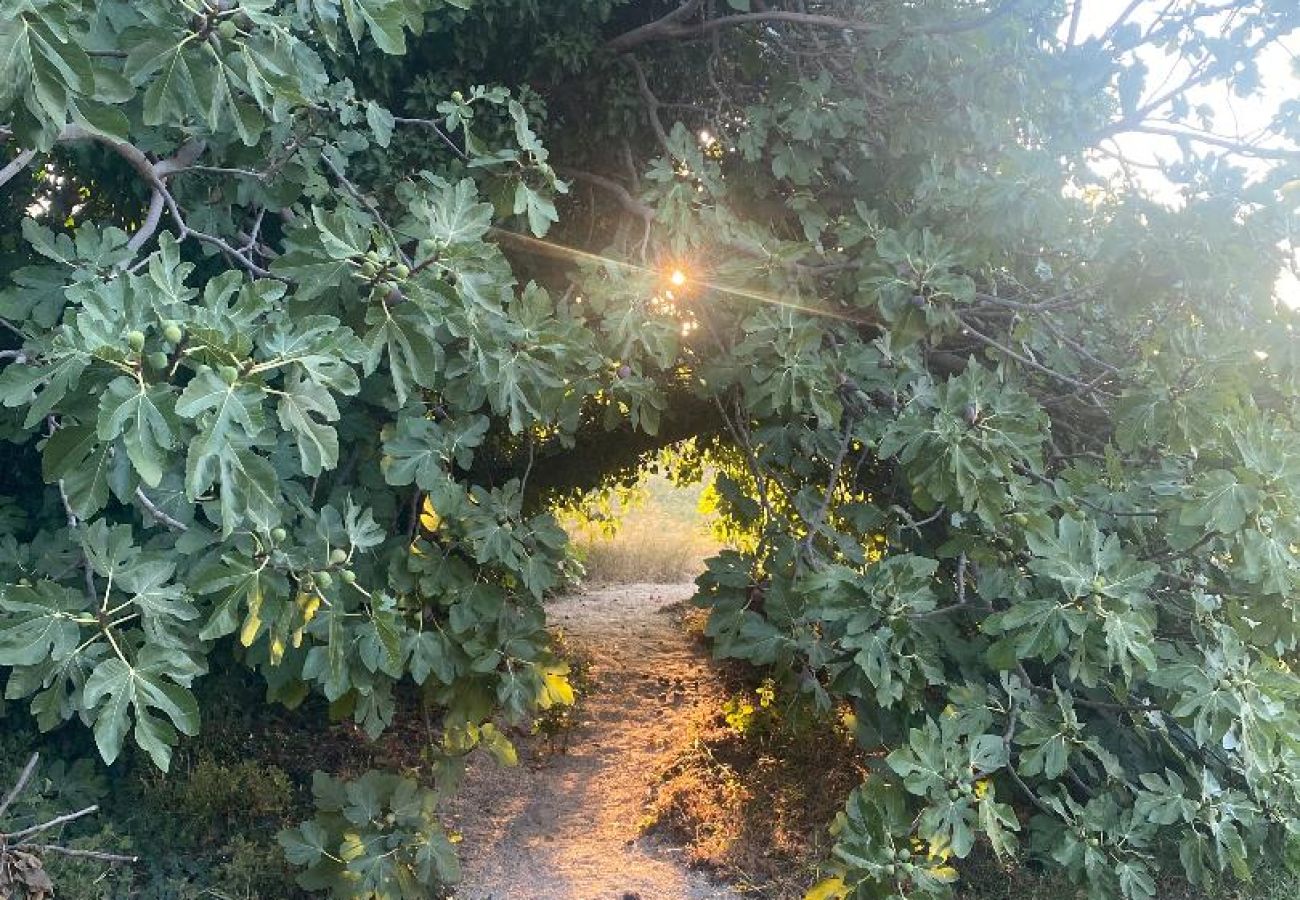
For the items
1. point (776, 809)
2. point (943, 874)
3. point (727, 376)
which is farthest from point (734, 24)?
point (776, 809)

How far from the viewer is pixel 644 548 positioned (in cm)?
1271

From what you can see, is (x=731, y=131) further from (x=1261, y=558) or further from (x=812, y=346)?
(x=1261, y=558)

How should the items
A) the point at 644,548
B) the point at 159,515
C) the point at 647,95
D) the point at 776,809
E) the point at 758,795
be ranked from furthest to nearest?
the point at 644,548 → the point at 758,795 → the point at 776,809 → the point at 647,95 → the point at 159,515

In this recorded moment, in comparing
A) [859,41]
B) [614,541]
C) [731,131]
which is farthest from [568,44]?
[614,541]

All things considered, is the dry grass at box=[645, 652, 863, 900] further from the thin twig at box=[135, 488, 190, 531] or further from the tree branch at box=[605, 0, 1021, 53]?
the tree branch at box=[605, 0, 1021, 53]

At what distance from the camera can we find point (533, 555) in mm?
3387

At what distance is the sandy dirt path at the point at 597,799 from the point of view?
4.38m

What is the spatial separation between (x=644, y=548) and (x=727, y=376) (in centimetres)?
910

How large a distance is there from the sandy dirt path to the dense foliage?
3.78 feet

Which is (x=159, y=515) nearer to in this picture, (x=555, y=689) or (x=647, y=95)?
(x=555, y=689)

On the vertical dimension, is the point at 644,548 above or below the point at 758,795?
above

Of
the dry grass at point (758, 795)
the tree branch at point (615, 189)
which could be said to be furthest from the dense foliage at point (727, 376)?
the dry grass at point (758, 795)

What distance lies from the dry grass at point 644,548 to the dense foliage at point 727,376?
7193mm

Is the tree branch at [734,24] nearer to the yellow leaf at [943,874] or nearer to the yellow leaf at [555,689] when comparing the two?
the yellow leaf at [555,689]
